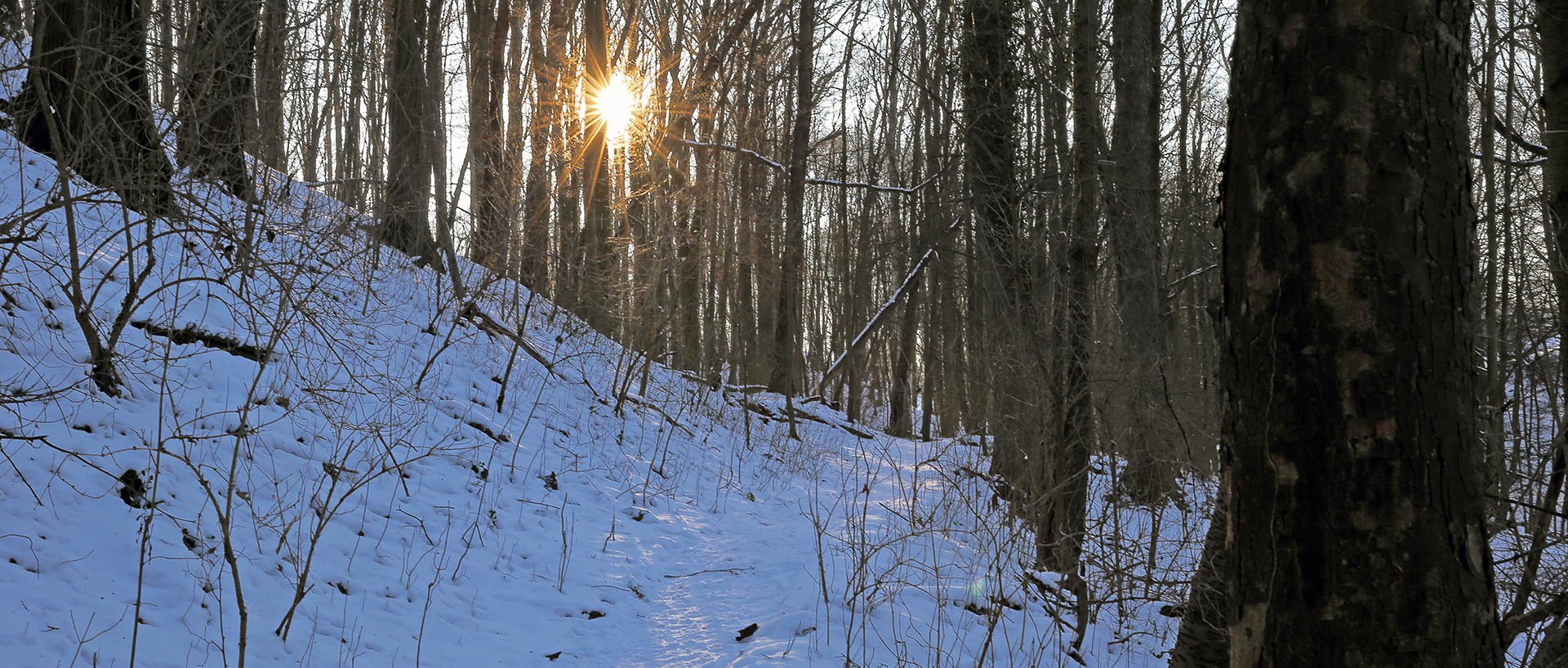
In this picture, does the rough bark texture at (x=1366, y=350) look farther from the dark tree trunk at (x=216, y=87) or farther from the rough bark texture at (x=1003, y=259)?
the dark tree trunk at (x=216, y=87)

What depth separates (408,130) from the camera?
43.2 ft

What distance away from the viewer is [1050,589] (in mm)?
5078

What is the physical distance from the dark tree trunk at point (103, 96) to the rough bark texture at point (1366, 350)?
4.55 meters

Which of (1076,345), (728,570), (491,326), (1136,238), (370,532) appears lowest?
(728,570)

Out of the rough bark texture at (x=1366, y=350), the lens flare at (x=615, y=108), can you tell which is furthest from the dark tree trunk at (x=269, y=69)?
the lens flare at (x=615, y=108)

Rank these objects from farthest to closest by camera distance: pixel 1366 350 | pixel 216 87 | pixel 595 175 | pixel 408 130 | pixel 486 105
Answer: pixel 486 105 < pixel 595 175 < pixel 408 130 < pixel 216 87 < pixel 1366 350

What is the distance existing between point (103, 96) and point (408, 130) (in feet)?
27.4

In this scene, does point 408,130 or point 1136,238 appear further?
point 408,130

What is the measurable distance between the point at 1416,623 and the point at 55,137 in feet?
17.8

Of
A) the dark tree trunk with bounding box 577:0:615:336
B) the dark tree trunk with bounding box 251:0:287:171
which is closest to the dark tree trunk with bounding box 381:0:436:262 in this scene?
the dark tree trunk with bounding box 577:0:615:336

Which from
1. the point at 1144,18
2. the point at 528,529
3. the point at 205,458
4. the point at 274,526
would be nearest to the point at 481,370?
the point at 528,529

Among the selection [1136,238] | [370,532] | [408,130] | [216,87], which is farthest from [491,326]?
[1136,238]

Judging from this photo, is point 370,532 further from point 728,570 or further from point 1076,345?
point 1076,345

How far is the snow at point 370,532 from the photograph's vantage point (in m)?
3.66
